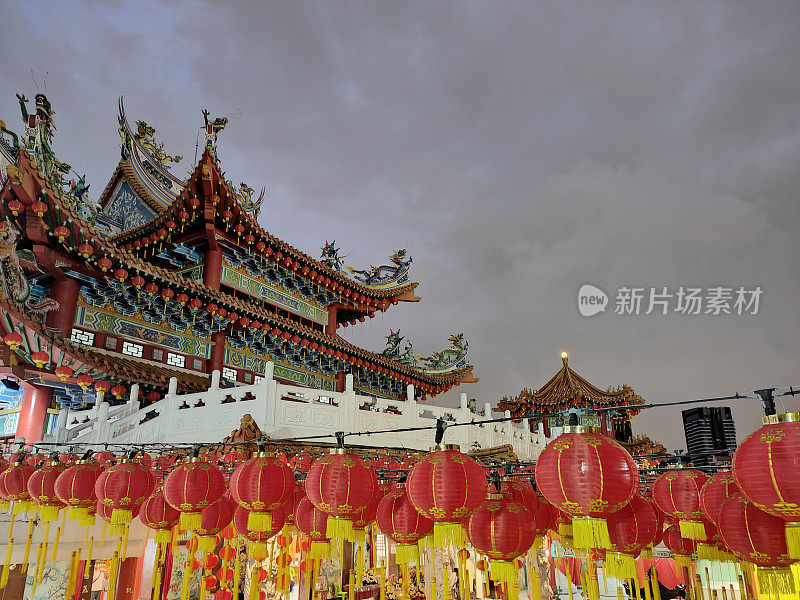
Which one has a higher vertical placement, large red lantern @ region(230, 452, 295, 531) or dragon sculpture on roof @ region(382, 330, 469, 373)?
dragon sculpture on roof @ region(382, 330, 469, 373)

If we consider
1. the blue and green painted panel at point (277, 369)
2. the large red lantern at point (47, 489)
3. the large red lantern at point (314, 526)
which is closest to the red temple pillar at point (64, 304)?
the blue and green painted panel at point (277, 369)

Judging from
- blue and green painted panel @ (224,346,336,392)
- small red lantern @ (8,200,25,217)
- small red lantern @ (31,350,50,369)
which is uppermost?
small red lantern @ (8,200,25,217)

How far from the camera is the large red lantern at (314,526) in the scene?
4.25 meters

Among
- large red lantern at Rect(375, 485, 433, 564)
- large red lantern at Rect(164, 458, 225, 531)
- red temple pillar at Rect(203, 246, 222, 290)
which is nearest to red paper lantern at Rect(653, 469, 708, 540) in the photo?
large red lantern at Rect(375, 485, 433, 564)

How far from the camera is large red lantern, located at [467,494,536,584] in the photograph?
3381 mm

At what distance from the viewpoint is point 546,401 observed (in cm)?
2061

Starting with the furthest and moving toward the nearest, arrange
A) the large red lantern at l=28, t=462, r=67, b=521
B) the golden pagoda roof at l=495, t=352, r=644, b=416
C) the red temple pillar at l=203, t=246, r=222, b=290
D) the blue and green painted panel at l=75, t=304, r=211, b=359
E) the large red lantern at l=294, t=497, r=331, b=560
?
the golden pagoda roof at l=495, t=352, r=644, b=416 → the red temple pillar at l=203, t=246, r=222, b=290 → the blue and green painted panel at l=75, t=304, r=211, b=359 → the large red lantern at l=28, t=462, r=67, b=521 → the large red lantern at l=294, t=497, r=331, b=560

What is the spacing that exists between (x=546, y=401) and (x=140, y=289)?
1585cm

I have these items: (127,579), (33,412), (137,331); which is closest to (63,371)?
(33,412)

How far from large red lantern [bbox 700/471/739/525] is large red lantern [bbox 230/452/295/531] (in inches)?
111

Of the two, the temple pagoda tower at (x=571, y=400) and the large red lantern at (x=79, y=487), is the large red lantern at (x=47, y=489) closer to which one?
the large red lantern at (x=79, y=487)

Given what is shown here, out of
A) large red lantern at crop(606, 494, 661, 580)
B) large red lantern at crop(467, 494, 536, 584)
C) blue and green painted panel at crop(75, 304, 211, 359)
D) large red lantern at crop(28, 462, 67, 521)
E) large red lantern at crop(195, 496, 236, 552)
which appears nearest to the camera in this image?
large red lantern at crop(467, 494, 536, 584)

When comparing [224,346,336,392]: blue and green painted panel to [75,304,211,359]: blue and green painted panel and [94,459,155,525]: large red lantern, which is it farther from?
[94,459,155,525]: large red lantern

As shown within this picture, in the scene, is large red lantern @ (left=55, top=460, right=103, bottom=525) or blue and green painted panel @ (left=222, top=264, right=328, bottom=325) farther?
blue and green painted panel @ (left=222, top=264, right=328, bottom=325)
